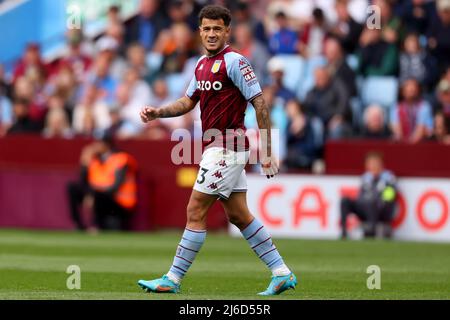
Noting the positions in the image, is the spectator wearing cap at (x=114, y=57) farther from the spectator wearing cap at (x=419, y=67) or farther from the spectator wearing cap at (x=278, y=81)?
the spectator wearing cap at (x=419, y=67)

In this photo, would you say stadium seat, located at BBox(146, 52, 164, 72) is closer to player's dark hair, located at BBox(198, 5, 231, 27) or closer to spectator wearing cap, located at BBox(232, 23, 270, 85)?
spectator wearing cap, located at BBox(232, 23, 270, 85)

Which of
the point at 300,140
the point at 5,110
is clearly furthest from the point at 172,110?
the point at 5,110

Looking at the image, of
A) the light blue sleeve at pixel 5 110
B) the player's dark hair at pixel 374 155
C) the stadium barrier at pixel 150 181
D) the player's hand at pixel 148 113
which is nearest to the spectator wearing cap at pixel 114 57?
the stadium barrier at pixel 150 181

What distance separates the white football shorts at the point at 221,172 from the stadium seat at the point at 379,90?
11.2 metres

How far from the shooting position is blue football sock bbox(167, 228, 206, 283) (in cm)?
1076

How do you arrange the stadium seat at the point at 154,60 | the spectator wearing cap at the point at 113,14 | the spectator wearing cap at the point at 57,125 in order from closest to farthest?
the spectator wearing cap at the point at 57,125, the stadium seat at the point at 154,60, the spectator wearing cap at the point at 113,14

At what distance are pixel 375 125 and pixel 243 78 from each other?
10581mm

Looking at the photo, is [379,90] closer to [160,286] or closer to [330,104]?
[330,104]

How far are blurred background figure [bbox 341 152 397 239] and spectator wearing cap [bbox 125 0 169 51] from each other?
6.50 meters

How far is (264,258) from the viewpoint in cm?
1098

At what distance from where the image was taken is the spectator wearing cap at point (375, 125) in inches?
821

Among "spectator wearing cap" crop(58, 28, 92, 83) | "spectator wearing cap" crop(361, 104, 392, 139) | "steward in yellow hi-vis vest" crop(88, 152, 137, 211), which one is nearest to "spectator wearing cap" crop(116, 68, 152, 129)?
"spectator wearing cap" crop(58, 28, 92, 83)
